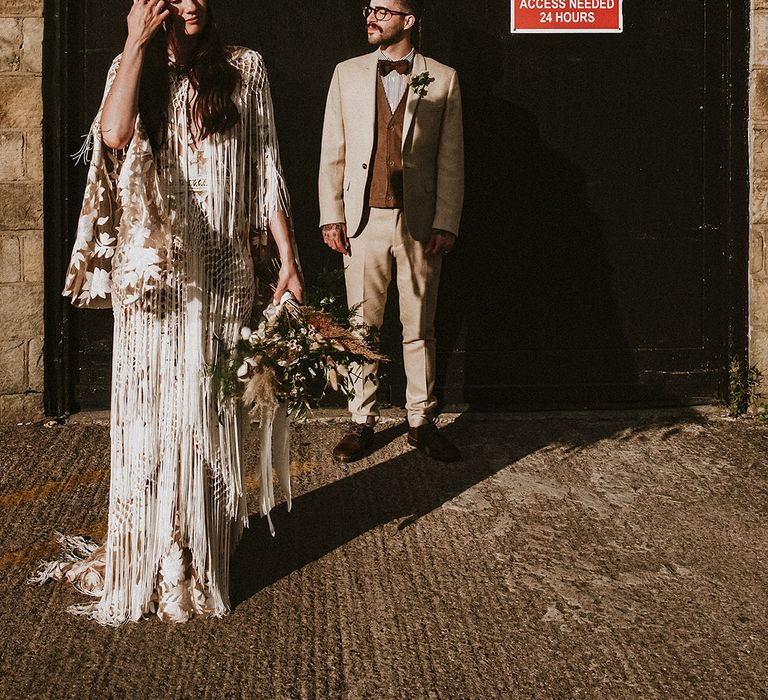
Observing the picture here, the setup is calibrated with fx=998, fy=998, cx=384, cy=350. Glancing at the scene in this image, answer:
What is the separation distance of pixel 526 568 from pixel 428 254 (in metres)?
2.15

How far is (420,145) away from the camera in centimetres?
538

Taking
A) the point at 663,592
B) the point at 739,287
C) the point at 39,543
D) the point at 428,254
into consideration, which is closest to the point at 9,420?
the point at 39,543

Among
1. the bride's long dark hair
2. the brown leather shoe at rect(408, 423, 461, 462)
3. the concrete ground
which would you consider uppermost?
the bride's long dark hair

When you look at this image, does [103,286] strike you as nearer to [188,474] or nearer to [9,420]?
[188,474]

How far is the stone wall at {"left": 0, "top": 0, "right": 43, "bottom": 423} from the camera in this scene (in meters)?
5.71

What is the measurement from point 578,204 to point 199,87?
347cm

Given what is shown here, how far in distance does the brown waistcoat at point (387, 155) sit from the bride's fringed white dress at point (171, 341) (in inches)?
79.6

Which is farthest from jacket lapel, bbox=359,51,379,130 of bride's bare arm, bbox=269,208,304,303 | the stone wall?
bride's bare arm, bbox=269,208,304,303

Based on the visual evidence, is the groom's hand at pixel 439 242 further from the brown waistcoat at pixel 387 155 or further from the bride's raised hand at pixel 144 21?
the bride's raised hand at pixel 144 21

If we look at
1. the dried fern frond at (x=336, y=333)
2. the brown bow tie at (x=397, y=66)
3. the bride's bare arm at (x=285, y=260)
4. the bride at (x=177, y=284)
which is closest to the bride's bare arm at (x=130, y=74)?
the bride at (x=177, y=284)

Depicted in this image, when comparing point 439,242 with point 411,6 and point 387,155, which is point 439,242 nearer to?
point 387,155

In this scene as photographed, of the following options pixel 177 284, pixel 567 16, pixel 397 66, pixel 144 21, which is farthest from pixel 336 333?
pixel 567 16

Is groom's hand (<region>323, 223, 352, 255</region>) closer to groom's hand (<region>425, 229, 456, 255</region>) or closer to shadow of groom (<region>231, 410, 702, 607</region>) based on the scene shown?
groom's hand (<region>425, 229, 456, 255</region>)

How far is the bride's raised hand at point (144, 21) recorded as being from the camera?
306 centimetres
